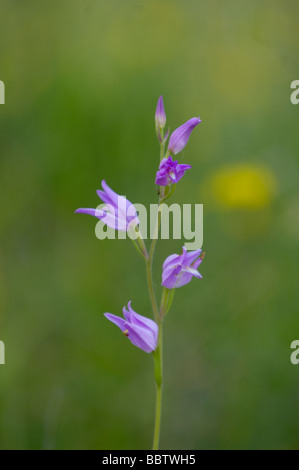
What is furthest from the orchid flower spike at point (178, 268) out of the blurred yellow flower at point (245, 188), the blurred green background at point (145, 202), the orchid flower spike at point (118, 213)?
the blurred yellow flower at point (245, 188)

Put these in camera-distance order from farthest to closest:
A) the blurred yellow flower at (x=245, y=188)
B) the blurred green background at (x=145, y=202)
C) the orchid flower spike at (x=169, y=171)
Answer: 1. the blurred yellow flower at (x=245, y=188)
2. the blurred green background at (x=145, y=202)
3. the orchid flower spike at (x=169, y=171)

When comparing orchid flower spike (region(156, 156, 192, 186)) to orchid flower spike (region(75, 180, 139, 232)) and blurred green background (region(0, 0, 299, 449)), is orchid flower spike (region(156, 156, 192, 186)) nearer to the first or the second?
orchid flower spike (region(75, 180, 139, 232))

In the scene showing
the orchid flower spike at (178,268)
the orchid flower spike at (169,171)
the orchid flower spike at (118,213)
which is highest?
the orchid flower spike at (169,171)

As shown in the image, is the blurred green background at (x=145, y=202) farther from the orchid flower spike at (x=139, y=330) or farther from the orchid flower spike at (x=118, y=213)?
the orchid flower spike at (x=118, y=213)

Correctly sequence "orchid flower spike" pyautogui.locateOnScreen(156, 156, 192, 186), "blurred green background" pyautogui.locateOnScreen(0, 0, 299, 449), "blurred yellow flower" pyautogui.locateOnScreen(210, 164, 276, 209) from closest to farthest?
"orchid flower spike" pyautogui.locateOnScreen(156, 156, 192, 186) → "blurred green background" pyautogui.locateOnScreen(0, 0, 299, 449) → "blurred yellow flower" pyautogui.locateOnScreen(210, 164, 276, 209)

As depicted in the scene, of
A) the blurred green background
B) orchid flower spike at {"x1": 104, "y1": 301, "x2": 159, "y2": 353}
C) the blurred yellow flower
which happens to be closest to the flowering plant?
orchid flower spike at {"x1": 104, "y1": 301, "x2": 159, "y2": 353}

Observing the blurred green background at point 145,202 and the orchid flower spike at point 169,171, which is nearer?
the orchid flower spike at point 169,171

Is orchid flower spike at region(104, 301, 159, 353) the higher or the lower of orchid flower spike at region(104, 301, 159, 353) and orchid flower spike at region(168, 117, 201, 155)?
the lower

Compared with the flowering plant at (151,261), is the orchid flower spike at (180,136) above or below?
above

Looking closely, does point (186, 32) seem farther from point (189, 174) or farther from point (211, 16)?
point (189, 174)
